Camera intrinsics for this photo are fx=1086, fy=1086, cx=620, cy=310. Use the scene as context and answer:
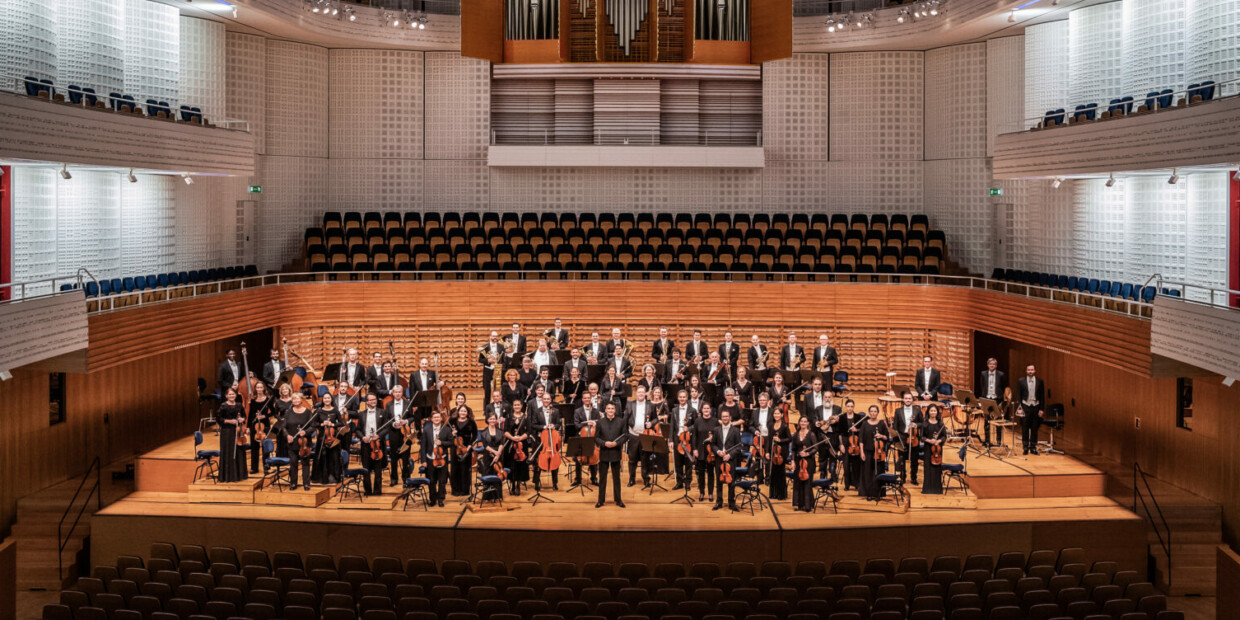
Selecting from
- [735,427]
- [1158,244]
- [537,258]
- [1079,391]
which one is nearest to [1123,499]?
[1079,391]

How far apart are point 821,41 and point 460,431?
11568mm

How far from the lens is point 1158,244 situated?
16016mm

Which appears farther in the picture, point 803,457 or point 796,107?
point 796,107

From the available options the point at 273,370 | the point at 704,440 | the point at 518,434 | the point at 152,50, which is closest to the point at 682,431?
the point at 704,440

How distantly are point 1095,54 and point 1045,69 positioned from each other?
3.79 ft

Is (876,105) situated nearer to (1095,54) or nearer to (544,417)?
(1095,54)

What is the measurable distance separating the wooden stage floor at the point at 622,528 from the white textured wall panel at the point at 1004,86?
27.5 feet

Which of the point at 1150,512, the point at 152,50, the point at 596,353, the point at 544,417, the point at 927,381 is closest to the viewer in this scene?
the point at 544,417

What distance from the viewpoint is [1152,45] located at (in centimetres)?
1605

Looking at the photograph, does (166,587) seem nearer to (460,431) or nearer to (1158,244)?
(460,431)

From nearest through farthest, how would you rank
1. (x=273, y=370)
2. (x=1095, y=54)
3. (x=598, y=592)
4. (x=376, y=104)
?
(x=598, y=592)
(x=273, y=370)
(x=1095, y=54)
(x=376, y=104)

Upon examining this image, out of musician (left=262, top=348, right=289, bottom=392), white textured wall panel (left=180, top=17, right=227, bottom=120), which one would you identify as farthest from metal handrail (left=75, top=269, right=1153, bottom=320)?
white textured wall panel (left=180, top=17, right=227, bottom=120)

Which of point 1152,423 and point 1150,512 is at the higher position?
point 1152,423

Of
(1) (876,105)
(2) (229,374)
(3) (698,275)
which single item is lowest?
(2) (229,374)
